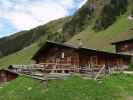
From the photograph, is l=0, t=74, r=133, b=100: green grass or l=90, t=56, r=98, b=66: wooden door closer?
l=0, t=74, r=133, b=100: green grass

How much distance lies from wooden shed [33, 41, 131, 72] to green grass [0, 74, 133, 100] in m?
13.2

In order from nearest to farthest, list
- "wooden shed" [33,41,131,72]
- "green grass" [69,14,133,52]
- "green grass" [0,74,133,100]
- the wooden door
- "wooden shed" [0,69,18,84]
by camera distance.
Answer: "green grass" [0,74,133,100]
"wooden shed" [33,41,131,72]
the wooden door
"wooden shed" [0,69,18,84]
"green grass" [69,14,133,52]

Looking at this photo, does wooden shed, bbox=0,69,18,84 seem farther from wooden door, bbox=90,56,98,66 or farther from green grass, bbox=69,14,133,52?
green grass, bbox=69,14,133,52

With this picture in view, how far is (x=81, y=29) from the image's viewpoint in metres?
171

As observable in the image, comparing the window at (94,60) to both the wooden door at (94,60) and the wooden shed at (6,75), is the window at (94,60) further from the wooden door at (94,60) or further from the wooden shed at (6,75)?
the wooden shed at (6,75)

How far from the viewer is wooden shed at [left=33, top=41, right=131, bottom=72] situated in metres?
48.6

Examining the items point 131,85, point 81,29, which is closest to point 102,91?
point 131,85

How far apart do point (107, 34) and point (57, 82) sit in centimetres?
9698

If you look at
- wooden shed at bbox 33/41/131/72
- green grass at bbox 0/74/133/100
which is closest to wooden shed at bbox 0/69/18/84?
wooden shed at bbox 33/41/131/72

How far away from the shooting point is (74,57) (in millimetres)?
49281

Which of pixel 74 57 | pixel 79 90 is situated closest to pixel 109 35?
pixel 74 57

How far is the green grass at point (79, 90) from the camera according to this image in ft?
91.6

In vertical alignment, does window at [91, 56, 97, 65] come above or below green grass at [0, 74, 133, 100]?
above

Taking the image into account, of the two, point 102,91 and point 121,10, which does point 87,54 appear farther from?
point 121,10
